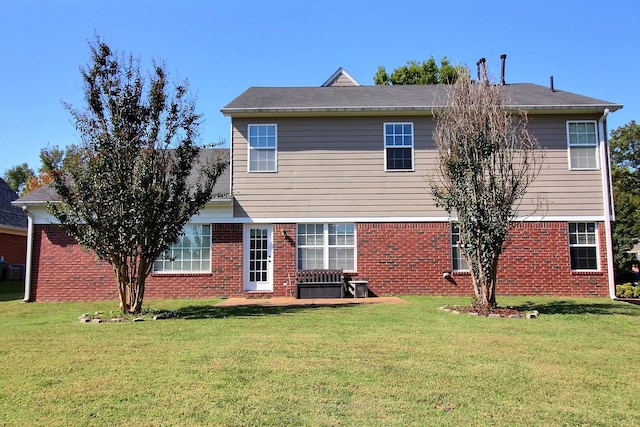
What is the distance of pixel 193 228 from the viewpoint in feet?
46.3

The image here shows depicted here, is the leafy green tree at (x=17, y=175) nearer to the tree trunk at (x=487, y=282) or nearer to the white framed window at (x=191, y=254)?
the white framed window at (x=191, y=254)

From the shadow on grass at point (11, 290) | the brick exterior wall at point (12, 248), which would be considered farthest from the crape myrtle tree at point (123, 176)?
the brick exterior wall at point (12, 248)

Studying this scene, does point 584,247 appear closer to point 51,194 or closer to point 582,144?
point 582,144

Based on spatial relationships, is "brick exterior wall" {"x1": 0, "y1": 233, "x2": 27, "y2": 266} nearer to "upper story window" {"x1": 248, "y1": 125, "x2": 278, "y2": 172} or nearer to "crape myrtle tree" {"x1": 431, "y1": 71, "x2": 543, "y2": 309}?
"upper story window" {"x1": 248, "y1": 125, "x2": 278, "y2": 172}

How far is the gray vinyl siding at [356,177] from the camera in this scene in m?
13.9

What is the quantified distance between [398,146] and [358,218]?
2.44 metres

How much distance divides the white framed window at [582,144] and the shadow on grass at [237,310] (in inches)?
322

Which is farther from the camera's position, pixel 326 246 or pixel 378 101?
pixel 378 101

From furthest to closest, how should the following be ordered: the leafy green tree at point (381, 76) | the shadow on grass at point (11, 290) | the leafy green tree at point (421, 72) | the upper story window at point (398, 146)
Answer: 1. the leafy green tree at point (381, 76)
2. the leafy green tree at point (421, 72)
3. the shadow on grass at point (11, 290)
4. the upper story window at point (398, 146)

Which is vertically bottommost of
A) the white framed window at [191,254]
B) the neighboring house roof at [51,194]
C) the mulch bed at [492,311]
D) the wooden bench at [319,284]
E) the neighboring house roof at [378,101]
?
the mulch bed at [492,311]

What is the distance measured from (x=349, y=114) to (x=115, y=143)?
683cm

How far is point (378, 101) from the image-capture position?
1446cm

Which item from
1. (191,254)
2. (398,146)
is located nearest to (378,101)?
(398,146)

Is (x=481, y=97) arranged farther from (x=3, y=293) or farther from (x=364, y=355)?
(x=3, y=293)
